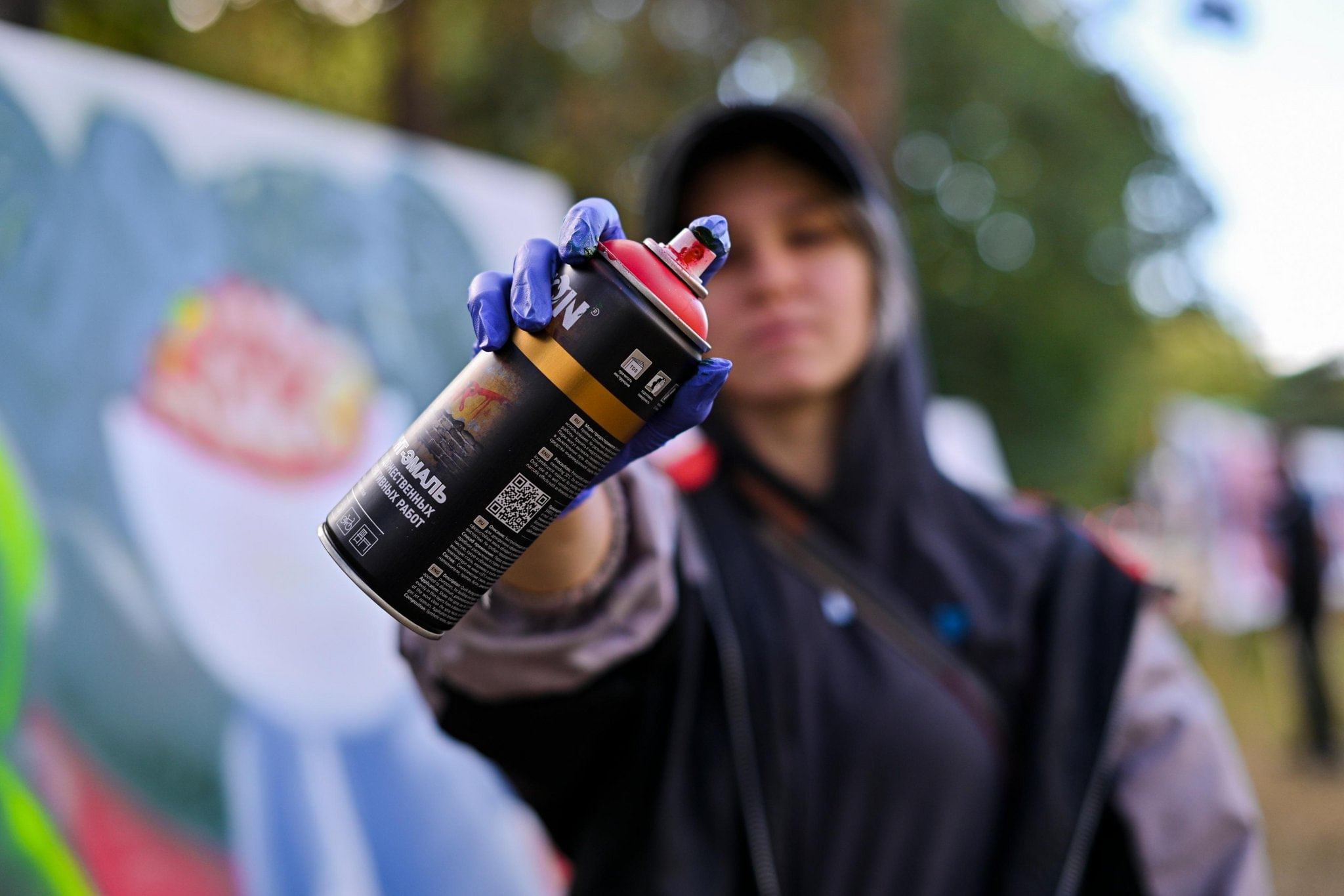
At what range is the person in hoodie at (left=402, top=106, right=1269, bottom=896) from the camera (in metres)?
1.41

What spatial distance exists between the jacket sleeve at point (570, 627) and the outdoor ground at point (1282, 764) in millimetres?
4871

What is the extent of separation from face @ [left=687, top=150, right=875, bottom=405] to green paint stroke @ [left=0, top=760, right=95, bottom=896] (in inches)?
57.3

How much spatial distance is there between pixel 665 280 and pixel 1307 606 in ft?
25.0

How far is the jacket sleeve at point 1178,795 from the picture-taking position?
1.66 meters

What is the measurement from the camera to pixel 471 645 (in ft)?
4.36

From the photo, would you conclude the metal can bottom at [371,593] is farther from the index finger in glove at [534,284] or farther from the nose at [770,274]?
the nose at [770,274]

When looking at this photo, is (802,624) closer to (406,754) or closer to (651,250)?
(651,250)

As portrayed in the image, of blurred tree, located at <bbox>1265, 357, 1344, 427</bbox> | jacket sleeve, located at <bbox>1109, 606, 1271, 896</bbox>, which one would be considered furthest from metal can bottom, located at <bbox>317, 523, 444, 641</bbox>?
blurred tree, located at <bbox>1265, 357, 1344, 427</bbox>

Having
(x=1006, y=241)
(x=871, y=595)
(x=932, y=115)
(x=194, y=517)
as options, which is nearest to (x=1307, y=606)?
(x=871, y=595)

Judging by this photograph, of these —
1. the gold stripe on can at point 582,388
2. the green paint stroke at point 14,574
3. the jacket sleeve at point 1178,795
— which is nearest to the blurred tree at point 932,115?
the green paint stroke at point 14,574

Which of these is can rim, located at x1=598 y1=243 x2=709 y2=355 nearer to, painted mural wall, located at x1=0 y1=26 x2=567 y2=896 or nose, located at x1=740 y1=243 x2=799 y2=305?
nose, located at x1=740 y1=243 x2=799 y2=305

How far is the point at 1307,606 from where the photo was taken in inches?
284

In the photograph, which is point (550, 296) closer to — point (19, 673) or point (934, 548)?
point (934, 548)

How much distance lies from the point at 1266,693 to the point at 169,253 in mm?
11275
